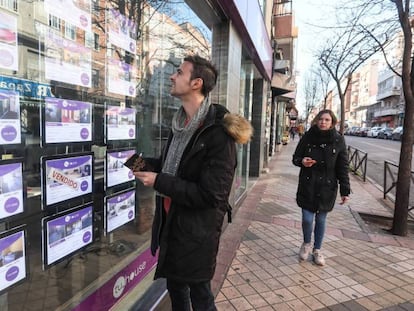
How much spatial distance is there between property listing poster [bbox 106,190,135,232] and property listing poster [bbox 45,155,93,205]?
317mm

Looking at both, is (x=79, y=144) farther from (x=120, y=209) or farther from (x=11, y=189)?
(x=120, y=209)

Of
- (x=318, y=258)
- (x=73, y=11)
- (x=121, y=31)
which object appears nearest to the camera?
(x=73, y=11)

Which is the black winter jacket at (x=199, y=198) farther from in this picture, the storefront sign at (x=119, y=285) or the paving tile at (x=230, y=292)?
the paving tile at (x=230, y=292)

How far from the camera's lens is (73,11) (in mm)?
1764

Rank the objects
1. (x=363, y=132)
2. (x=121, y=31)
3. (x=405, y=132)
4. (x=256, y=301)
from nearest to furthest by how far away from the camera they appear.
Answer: (x=121, y=31), (x=256, y=301), (x=405, y=132), (x=363, y=132)

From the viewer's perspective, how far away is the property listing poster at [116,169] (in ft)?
7.24

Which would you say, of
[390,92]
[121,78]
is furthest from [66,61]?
[390,92]

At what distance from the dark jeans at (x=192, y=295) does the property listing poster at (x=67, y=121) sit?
1062 mm

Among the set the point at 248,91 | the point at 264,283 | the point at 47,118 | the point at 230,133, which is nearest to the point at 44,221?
the point at 47,118

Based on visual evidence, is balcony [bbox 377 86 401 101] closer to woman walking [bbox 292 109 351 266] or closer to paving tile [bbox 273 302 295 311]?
woman walking [bbox 292 109 351 266]

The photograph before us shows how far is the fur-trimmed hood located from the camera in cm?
172

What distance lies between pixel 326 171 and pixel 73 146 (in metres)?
2.92

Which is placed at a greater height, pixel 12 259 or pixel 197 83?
pixel 197 83

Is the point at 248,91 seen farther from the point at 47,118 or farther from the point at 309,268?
the point at 47,118
